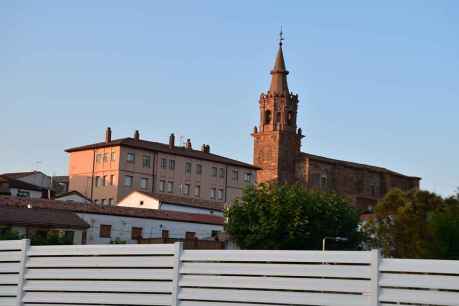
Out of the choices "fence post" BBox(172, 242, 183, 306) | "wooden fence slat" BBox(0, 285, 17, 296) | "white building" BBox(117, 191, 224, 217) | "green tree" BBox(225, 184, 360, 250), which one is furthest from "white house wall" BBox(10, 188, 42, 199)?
"fence post" BBox(172, 242, 183, 306)

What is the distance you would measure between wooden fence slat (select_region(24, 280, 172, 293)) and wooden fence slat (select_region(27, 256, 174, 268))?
0.20 meters

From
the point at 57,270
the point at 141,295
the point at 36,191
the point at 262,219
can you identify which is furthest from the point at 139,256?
the point at 36,191

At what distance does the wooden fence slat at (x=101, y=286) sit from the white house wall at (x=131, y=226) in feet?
171

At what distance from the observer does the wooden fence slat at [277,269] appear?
750 centimetres

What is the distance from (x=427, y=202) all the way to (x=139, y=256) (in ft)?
165

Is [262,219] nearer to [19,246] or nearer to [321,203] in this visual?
[321,203]

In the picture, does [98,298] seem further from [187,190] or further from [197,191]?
[197,191]

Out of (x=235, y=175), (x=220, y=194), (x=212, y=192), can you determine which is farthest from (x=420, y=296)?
(x=235, y=175)

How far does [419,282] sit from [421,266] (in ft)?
0.49

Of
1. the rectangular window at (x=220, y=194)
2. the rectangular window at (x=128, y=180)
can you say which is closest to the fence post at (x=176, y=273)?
the rectangular window at (x=128, y=180)

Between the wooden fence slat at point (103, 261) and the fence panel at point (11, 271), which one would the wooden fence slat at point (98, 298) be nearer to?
the fence panel at point (11, 271)

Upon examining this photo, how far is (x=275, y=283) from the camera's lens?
788 centimetres

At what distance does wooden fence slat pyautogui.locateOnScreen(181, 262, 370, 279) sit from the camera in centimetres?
750

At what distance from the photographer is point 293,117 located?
134375mm
